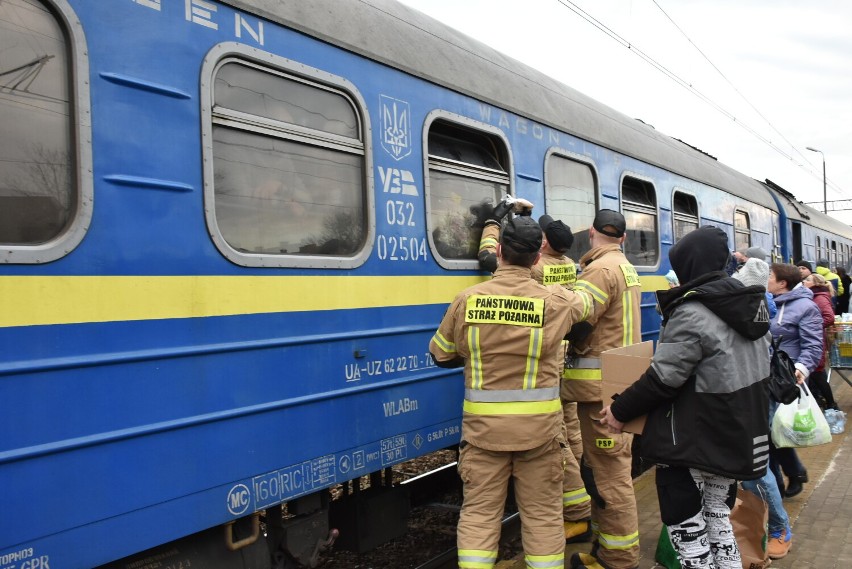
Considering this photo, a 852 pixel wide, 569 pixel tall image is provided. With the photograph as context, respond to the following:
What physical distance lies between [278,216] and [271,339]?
54 cm

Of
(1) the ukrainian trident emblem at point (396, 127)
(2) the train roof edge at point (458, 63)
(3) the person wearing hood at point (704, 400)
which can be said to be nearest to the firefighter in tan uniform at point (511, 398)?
(3) the person wearing hood at point (704, 400)

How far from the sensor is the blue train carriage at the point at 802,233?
12.5m

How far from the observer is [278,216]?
10.2 feet

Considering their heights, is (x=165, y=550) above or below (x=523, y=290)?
below

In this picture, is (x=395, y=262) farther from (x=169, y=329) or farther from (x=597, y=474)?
(x=597, y=474)

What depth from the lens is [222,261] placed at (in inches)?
111

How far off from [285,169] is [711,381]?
6.49ft

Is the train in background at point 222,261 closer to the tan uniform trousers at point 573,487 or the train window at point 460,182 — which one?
the train window at point 460,182

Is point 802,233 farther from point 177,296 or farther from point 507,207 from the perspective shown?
point 177,296

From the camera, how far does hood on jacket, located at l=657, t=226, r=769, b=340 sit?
2.80 m

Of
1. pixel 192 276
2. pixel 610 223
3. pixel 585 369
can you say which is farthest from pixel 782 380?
pixel 192 276

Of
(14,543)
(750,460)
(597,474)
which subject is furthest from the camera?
(597,474)

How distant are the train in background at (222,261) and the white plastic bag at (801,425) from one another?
1912mm

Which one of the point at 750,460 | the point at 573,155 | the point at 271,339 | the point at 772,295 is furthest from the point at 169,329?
the point at 772,295
